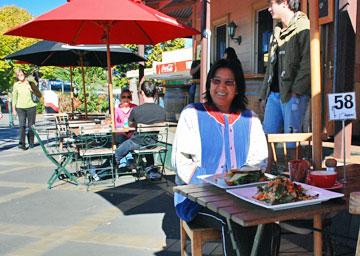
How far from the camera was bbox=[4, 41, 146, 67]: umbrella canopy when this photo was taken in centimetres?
837

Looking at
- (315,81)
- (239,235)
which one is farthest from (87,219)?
(315,81)

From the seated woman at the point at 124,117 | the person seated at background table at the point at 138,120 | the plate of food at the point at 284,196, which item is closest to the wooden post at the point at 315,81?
the plate of food at the point at 284,196

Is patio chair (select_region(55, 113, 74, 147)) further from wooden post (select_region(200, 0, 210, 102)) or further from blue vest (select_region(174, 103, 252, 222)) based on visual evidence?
blue vest (select_region(174, 103, 252, 222))

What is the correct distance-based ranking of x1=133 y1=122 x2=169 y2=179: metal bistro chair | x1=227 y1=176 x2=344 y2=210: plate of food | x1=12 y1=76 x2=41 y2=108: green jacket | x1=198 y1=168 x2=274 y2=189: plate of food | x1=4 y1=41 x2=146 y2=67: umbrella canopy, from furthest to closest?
x1=12 y1=76 x2=41 y2=108: green jacket
x1=4 y1=41 x2=146 y2=67: umbrella canopy
x1=133 y1=122 x2=169 y2=179: metal bistro chair
x1=198 y1=168 x2=274 y2=189: plate of food
x1=227 y1=176 x2=344 y2=210: plate of food

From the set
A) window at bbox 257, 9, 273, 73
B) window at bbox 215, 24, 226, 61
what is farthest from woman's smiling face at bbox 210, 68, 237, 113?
window at bbox 215, 24, 226, 61

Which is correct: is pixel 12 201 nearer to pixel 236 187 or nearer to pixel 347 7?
pixel 236 187

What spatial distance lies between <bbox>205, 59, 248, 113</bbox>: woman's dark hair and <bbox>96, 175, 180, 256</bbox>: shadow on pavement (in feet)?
4.98

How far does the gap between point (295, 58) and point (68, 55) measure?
6.85 meters

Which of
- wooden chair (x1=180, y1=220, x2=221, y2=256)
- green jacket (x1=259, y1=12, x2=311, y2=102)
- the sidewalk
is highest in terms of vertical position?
green jacket (x1=259, y1=12, x2=311, y2=102)

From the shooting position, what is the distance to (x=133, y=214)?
190 inches

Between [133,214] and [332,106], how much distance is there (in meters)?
2.99

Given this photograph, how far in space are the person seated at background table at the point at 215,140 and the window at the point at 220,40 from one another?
9006 millimetres

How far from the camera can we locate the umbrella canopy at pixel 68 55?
329 inches

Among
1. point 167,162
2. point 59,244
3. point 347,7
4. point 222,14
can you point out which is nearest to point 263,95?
point 347,7
